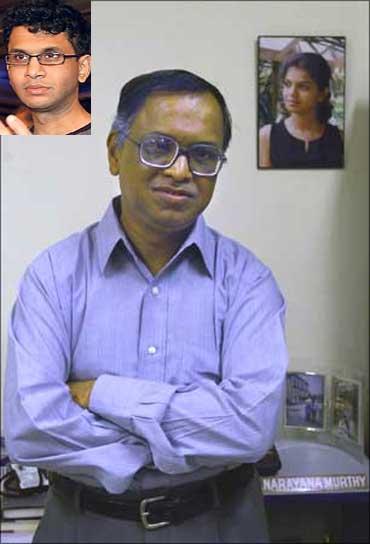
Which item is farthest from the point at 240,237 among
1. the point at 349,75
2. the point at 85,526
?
the point at 85,526

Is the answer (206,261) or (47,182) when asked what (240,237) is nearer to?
(206,261)

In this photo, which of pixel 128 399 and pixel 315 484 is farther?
pixel 315 484

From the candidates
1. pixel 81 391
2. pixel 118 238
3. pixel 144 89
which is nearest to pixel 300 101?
pixel 144 89

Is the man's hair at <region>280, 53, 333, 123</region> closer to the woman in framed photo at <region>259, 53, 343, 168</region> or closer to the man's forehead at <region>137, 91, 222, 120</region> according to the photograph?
the woman in framed photo at <region>259, 53, 343, 168</region>

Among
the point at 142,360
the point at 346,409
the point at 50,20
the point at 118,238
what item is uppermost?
the point at 50,20

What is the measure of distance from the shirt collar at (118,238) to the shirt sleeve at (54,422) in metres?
0.11

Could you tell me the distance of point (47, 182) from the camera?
3.83 ft

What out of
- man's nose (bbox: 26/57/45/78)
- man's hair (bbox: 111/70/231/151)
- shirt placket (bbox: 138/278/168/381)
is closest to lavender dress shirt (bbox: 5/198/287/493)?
shirt placket (bbox: 138/278/168/381)

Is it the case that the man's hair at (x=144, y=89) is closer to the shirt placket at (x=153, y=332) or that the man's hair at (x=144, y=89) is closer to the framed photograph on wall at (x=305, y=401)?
the shirt placket at (x=153, y=332)

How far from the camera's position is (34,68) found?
3.60 ft

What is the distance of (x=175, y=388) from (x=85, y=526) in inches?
10.5

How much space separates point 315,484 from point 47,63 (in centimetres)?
84

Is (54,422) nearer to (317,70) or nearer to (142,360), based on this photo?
(142,360)

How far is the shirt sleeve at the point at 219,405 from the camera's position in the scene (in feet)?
3.56
